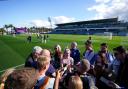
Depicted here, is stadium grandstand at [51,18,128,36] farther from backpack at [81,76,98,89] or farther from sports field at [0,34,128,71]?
backpack at [81,76,98,89]

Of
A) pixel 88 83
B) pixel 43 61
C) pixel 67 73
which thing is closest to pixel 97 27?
pixel 67 73

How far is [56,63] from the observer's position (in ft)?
38.8

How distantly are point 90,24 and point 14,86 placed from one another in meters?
147

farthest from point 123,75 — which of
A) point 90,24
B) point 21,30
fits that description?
point 21,30

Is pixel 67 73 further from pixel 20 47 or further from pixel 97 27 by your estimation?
pixel 97 27

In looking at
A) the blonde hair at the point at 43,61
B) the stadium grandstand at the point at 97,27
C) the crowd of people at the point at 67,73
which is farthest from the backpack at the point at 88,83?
the stadium grandstand at the point at 97,27

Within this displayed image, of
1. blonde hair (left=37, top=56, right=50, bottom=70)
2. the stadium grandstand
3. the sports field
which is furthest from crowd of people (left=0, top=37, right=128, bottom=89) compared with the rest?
the stadium grandstand

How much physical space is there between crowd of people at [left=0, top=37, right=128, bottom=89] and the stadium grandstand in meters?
107

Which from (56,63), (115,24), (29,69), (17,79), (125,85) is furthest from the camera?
(115,24)

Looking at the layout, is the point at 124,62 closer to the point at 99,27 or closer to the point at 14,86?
the point at 14,86

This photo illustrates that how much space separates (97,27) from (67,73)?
129839mm

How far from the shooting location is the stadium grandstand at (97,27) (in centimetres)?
12441

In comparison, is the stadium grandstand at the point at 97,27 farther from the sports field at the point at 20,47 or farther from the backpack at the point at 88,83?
the backpack at the point at 88,83

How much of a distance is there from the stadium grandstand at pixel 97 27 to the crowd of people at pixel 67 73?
107201 mm
